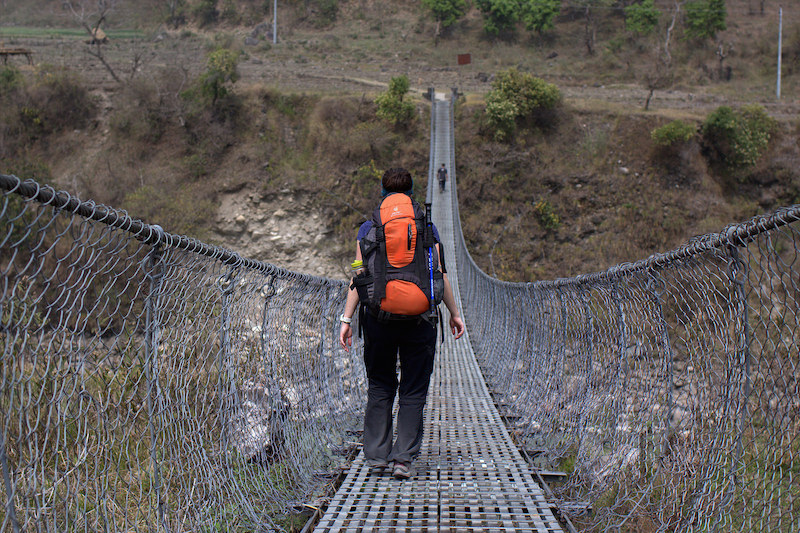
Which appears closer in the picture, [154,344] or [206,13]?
[154,344]

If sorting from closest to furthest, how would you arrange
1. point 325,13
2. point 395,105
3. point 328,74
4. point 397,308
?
point 397,308
point 395,105
point 328,74
point 325,13

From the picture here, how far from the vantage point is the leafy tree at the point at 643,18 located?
96.2 feet

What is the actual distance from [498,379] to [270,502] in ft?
8.59

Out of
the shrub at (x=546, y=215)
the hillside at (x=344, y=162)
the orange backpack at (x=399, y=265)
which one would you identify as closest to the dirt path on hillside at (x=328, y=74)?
the hillside at (x=344, y=162)

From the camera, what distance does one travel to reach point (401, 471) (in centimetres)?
223

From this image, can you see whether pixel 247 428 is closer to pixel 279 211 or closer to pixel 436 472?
pixel 436 472

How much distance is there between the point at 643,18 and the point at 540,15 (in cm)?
506

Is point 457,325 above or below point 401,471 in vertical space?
above

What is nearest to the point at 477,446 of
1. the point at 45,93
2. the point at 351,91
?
the point at 351,91

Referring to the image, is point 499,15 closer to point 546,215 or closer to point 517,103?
point 517,103

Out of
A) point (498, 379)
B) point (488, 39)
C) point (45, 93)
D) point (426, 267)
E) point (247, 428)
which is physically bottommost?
point (498, 379)

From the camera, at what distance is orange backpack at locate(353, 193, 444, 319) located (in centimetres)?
208

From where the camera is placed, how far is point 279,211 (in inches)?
626

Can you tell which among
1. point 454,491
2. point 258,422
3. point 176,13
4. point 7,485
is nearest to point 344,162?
point 258,422
